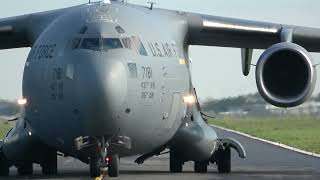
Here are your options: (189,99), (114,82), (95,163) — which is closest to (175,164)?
(189,99)

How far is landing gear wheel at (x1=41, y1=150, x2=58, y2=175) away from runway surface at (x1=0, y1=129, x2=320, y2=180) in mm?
260

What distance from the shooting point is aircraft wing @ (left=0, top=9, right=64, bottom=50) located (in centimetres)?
2047

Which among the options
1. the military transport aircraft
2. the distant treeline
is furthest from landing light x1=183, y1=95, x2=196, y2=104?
the distant treeline

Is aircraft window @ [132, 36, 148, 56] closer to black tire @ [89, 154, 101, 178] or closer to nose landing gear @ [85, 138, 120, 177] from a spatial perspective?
nose landing gear @ [85, 138, 120, 177]

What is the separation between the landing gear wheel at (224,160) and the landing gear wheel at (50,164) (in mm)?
3900

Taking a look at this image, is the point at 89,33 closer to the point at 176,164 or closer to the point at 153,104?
the point at 153,104

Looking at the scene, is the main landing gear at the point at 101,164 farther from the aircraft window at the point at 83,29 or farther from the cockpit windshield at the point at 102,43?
the aircraft window at the point at 83,29

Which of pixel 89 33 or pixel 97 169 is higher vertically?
pixel 89 33

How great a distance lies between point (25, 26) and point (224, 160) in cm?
556

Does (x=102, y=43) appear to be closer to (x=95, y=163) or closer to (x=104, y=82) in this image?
(x=104, y=82)

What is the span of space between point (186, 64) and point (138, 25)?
2426 mm

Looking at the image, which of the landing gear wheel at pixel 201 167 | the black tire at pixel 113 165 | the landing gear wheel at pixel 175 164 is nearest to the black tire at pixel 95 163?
the black tire at pixel 113 165


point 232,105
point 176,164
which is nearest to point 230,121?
point 232,105

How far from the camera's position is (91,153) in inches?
687
